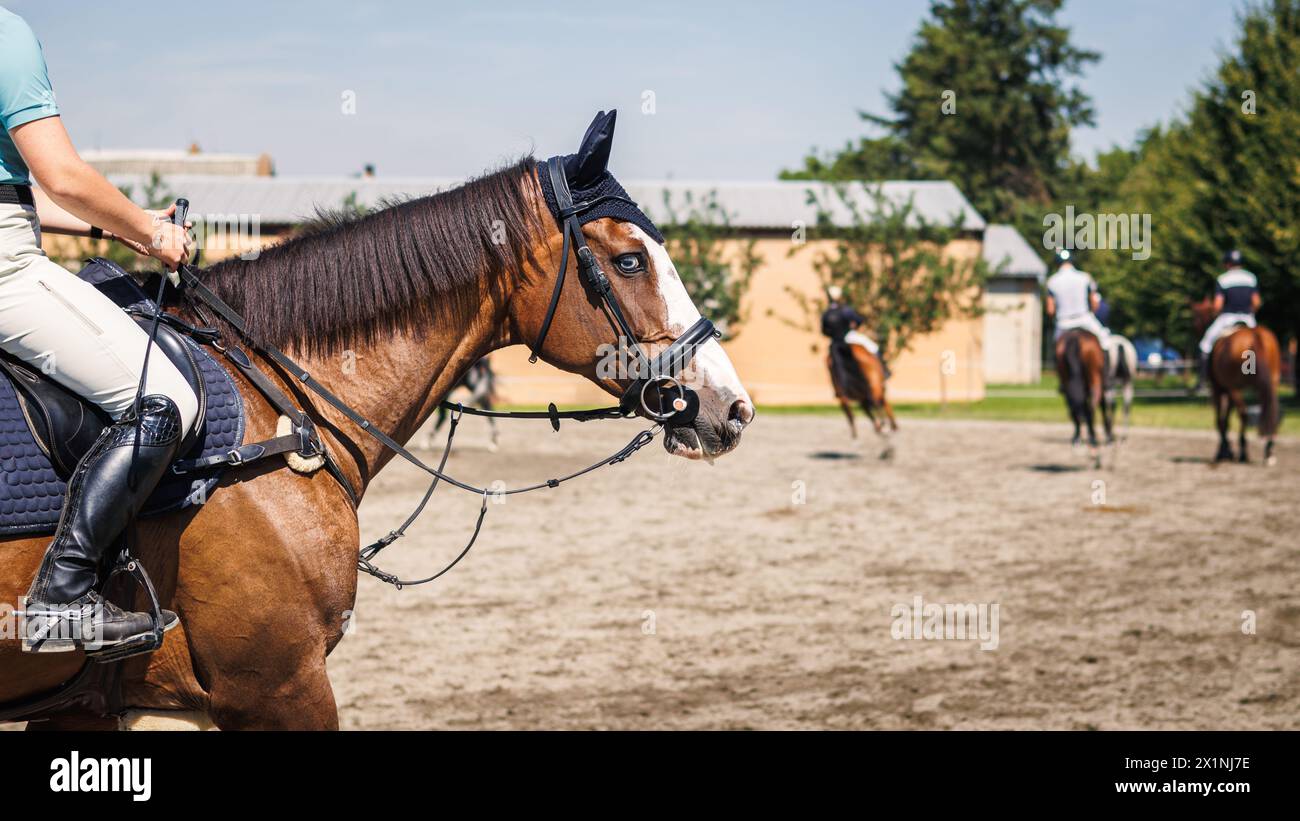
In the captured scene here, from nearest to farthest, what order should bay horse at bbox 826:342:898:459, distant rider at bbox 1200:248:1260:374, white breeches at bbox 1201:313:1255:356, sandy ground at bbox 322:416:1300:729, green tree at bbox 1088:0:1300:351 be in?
sandy ground at bbox 322:416:1300:729 → distant rider at bbox 1200:248:1260:374 → white breeches at bbox 1201:313:1255:356 → bay horse at bbox 826:342:898:459 → green tree at bbox 1088:0:1300:351

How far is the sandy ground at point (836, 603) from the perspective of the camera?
604 cm

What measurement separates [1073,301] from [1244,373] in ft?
10.1

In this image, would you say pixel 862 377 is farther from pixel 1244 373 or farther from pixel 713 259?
pixel 713 259

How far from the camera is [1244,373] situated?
52.7ft

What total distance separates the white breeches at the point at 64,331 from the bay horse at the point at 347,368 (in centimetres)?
34

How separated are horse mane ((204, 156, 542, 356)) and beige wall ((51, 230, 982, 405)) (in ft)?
111

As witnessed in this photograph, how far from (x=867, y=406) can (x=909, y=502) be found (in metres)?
5.10

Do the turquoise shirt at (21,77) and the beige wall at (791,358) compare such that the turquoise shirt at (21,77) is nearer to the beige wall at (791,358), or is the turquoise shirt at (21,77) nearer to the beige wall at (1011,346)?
the beige wall at (791,358)

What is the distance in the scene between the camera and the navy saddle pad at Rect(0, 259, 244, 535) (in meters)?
2.63

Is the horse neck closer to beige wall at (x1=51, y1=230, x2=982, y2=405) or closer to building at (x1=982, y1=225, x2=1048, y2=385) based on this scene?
beige wall at (x1=51, y1=230, x2=982, y2=405)

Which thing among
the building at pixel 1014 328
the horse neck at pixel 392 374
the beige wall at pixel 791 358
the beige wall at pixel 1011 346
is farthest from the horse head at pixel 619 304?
the beige wall at pixel 1011 346

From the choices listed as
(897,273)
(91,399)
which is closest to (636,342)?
(91,399)

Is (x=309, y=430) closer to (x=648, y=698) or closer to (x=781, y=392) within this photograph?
(x=648, y=698)

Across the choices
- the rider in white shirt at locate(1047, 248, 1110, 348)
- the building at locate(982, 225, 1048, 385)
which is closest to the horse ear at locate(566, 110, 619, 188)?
the rider in white shirt at locate(1047, 248, 1110, 348)
